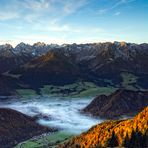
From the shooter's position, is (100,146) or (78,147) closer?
(100,146)

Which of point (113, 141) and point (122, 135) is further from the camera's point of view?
point (113, 141)

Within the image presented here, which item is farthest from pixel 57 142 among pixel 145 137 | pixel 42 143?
pixel 145 137

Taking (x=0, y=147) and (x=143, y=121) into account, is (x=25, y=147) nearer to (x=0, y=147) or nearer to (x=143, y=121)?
(x=0, y=147)

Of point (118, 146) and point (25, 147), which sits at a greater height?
point (118, 146)

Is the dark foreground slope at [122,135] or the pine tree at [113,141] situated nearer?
the dark foreground slope at [122,135]

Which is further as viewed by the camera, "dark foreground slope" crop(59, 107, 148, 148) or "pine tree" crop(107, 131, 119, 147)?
"pine tree" crop(107, 131, 119, 147)

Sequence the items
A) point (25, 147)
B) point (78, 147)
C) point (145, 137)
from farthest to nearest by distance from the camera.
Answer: point (25, 147)
point (78, 147)
point (145, 137)

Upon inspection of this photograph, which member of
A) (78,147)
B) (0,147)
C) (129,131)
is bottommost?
(0,147)

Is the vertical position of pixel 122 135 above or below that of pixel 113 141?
above
